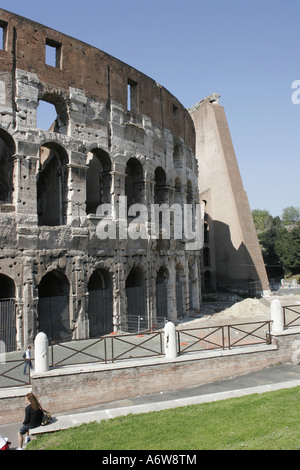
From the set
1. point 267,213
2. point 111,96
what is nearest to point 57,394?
point 111,96

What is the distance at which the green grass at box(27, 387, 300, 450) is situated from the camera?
6.47 meters

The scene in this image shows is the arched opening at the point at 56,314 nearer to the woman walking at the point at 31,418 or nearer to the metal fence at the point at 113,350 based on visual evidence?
the metal fence at the point at 113,350

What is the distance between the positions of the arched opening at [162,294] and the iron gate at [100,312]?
11.2 ft

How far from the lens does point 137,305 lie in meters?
17.4

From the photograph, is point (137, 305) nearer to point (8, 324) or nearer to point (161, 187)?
point (8, 324)

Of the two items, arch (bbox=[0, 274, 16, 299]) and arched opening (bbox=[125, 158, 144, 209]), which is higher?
arched opening (bbox=[125, 158, 144, 209])

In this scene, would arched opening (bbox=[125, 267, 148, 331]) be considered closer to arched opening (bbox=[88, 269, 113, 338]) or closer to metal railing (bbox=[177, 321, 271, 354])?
arched opening (bbox=[88, 269, 113, 338])

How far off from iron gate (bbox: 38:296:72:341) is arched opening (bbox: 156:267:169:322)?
5527 mm

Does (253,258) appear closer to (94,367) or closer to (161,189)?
(161,189)

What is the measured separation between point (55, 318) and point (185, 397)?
604cm

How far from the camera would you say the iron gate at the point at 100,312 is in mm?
15348

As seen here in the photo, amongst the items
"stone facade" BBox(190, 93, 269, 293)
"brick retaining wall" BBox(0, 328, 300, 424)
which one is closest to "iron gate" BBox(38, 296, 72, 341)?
"brick retaining wall" BBox(0, 328, 300, 424)

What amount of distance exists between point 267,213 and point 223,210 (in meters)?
51.6
